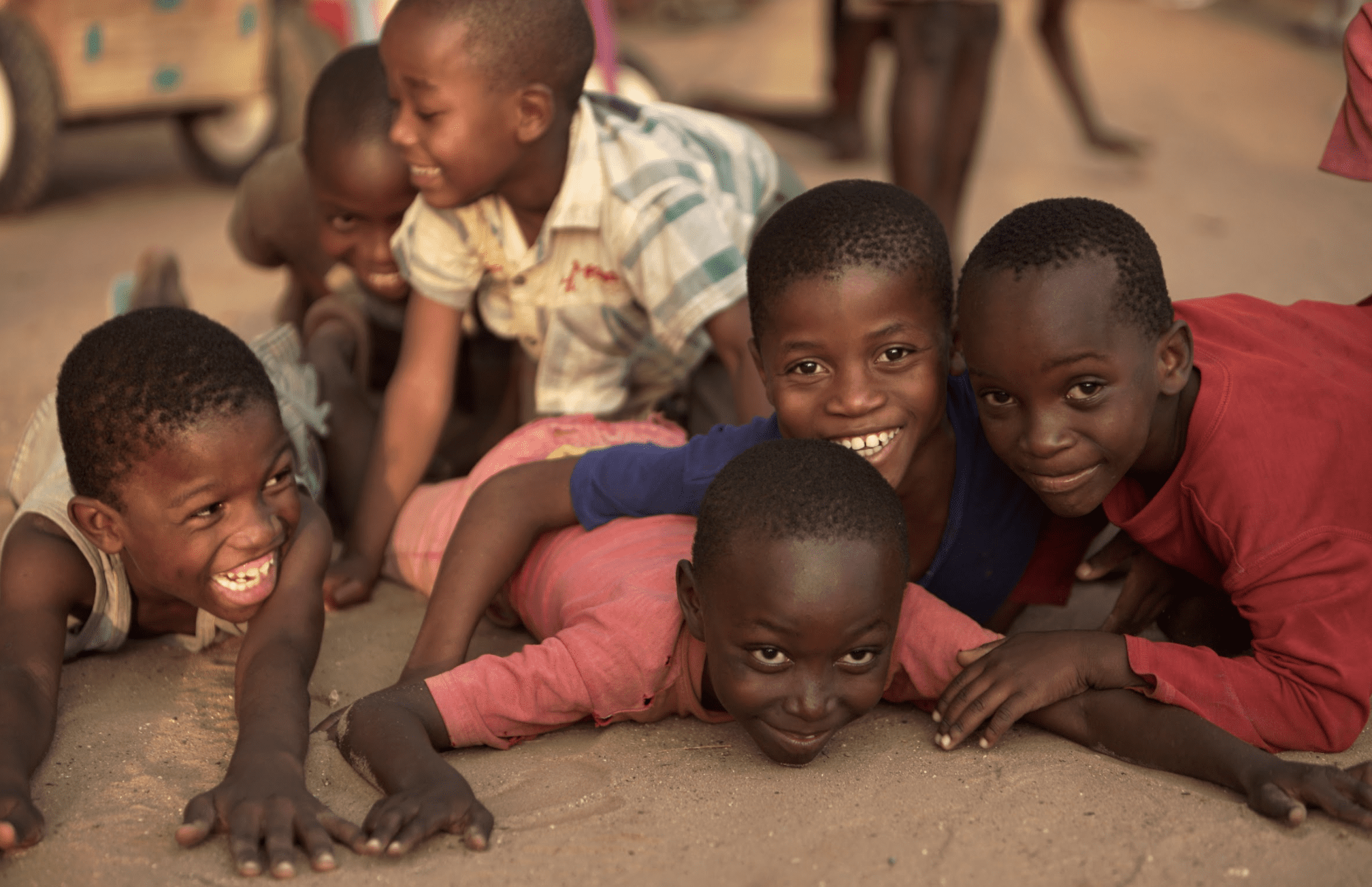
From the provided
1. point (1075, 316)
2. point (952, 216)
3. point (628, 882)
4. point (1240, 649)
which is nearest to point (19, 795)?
point (628, 882)

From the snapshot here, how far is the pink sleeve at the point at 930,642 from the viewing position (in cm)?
204

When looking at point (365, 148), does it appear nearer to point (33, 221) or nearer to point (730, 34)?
point (33, 221)

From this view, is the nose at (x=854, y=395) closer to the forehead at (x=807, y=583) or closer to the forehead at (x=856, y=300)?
the forehead at (x=856, y=300)

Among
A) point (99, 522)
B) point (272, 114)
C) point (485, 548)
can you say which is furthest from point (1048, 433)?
point (272, 114)

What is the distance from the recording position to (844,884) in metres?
1.65

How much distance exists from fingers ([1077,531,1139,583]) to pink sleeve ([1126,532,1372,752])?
0.38m

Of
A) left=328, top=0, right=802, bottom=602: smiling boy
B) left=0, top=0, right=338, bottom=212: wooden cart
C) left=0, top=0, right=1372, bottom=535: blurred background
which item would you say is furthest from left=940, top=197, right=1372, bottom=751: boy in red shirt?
left=0, top=0, right=338, bottom=212: wooden cart

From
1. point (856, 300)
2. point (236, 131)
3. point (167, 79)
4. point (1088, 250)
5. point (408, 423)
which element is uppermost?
point (1088, 250)

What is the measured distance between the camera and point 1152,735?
6.26ft

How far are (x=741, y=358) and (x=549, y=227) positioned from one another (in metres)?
0.54

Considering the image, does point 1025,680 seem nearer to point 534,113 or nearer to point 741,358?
point 741,358

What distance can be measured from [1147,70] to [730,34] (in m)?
3.05

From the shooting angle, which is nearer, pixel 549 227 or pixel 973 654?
pixel 973 654

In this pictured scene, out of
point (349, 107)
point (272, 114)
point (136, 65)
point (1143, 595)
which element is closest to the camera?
point (1143, 595)
